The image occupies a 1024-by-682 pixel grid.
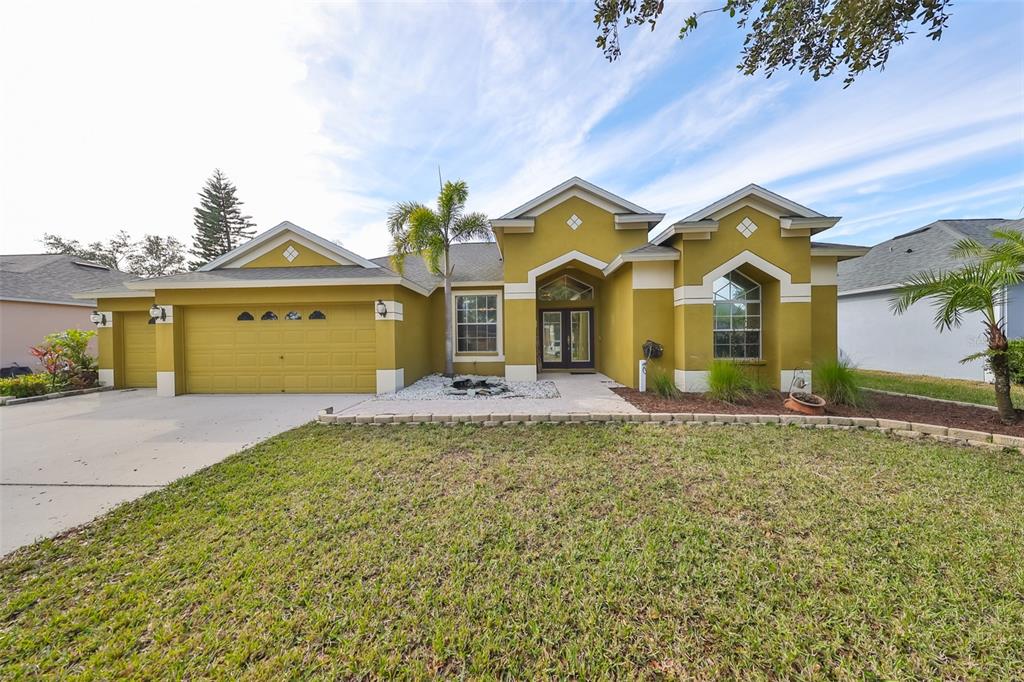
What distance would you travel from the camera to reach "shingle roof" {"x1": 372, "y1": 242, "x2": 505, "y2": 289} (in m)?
12.1

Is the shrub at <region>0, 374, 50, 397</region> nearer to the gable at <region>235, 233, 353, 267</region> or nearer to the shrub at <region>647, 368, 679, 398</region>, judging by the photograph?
the gable at <region>235, 233, 353, 267</region>

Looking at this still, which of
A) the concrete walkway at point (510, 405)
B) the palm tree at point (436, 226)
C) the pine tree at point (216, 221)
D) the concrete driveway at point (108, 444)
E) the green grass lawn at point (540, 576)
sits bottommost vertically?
the green grass lawn at point (540, 576)

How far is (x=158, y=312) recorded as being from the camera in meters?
9.58

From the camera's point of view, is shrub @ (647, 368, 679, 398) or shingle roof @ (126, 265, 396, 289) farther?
shingle roof @ (126, 265, 396, 289)

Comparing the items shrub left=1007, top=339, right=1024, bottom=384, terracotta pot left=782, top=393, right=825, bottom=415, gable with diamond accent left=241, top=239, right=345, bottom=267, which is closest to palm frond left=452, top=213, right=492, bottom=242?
gable with diamond accent left=241, top=239, right=345, bottom=267

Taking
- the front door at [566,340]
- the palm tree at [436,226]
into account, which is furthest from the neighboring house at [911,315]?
the palm tree at [436,226]

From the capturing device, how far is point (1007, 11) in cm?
637

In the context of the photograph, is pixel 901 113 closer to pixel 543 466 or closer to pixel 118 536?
pixel 543 466

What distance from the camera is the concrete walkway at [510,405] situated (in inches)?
281

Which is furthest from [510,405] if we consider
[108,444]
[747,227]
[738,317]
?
[747,227]

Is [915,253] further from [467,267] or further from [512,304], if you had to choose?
[467,267]

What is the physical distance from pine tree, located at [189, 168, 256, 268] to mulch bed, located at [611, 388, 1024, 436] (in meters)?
41.2

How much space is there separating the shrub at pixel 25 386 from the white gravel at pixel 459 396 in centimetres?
949

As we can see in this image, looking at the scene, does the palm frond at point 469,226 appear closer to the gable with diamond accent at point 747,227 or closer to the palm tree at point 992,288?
the gable with diamond accent at point 747,227
